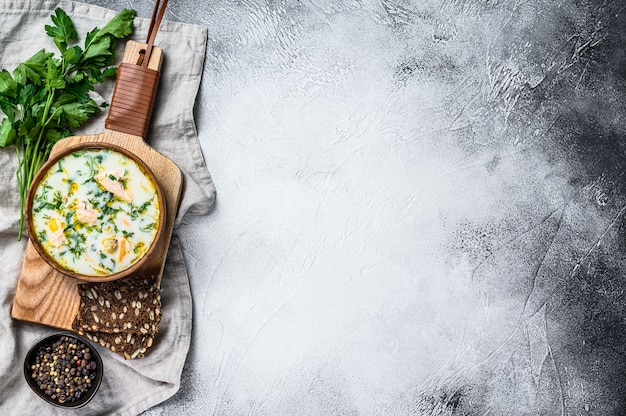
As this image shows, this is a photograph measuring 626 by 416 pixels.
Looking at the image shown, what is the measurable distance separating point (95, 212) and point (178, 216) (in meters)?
0.24

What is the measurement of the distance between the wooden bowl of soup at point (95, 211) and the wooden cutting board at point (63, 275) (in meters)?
0.08

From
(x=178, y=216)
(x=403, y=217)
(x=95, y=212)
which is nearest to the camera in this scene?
(x=95, y=212)

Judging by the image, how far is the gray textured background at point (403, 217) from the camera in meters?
1.90

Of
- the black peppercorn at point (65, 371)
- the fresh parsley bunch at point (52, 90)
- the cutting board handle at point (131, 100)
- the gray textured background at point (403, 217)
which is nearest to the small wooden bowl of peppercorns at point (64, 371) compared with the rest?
the black peppercorn at point (65, 371)

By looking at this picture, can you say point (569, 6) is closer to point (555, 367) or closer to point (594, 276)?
point (594, 276)

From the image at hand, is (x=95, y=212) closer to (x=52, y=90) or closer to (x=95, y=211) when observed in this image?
(x=95, y=211)

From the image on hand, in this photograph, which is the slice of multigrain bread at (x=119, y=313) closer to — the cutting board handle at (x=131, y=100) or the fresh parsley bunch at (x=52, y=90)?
the fresh parsley bunch at (x=52, y=90)

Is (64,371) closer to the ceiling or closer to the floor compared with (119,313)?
closer to the floor

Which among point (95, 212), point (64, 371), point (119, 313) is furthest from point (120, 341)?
point (95, 212)

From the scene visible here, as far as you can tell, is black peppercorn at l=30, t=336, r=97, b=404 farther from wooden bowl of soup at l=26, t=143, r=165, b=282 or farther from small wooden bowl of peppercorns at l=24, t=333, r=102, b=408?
wooden bowl of soup at l=26, t=143, r=165, b=282

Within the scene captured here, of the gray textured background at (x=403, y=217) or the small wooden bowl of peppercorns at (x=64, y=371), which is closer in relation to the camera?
the small wooden bowl of peppercorns at (x=64, y=371)

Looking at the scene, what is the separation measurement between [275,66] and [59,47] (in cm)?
64

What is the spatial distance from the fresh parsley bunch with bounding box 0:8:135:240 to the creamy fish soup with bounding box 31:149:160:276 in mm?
137

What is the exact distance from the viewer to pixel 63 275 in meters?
1.78
